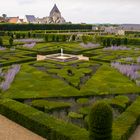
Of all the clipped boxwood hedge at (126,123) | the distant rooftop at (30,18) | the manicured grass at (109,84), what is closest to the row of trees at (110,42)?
the manicured grass at (109,84)

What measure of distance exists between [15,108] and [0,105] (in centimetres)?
96

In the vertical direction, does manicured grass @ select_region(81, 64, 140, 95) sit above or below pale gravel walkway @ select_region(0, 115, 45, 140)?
above

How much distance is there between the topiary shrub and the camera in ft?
23.5

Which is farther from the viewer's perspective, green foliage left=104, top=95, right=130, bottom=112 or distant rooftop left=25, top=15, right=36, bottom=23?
distant rooftop left=25, top=15, right=36, bottom=23

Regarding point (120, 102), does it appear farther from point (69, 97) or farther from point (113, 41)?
point (113, 41)

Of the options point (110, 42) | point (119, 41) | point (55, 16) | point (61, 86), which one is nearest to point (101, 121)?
point (61, 86)

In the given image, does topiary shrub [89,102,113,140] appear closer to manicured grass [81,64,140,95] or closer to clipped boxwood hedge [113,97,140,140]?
clipped boxwood hedge [113,97,140,140]

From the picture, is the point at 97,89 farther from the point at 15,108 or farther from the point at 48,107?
the point at 15,108

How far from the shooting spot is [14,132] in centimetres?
926

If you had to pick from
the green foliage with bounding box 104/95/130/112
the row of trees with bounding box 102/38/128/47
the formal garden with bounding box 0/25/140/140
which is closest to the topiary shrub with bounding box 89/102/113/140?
the formal garden with bounding box 0/25/140/140

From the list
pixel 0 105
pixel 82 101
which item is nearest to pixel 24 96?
pixel 0 105

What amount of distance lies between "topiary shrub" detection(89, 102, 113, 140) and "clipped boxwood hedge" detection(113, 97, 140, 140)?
24.3 inches

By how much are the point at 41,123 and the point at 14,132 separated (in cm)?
107

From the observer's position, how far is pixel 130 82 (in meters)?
14.6
